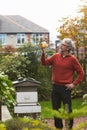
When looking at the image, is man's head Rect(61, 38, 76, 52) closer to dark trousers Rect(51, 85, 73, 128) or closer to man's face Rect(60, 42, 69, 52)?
man's face Rect(60, 42, 69, 52)

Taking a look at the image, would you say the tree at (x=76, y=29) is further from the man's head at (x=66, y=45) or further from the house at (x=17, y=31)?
the house at (x=17, y=31)

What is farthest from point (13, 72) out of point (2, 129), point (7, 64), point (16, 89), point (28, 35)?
point (28, 35)

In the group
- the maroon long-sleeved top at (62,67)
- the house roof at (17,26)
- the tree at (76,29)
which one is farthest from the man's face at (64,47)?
the house roof at (17,26)

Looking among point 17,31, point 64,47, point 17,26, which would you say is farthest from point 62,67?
point 17,26

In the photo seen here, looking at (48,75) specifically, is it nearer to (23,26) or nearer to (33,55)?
(33,55)

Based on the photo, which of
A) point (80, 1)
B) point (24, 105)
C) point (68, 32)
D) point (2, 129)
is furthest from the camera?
point (68, 32)

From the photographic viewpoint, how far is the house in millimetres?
62094

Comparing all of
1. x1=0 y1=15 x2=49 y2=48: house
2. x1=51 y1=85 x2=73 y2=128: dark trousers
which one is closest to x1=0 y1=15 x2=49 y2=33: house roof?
x1=0 y1=15 x2=49 y2=48: house

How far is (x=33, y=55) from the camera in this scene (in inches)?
945

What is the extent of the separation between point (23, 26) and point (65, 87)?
56.0 metres

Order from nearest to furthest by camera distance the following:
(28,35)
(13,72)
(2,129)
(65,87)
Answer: (2,129), (65,87), (13,72), (28,35)

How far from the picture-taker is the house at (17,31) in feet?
204

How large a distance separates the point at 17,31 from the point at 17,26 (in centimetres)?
68

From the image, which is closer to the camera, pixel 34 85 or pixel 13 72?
pixel 34 85
